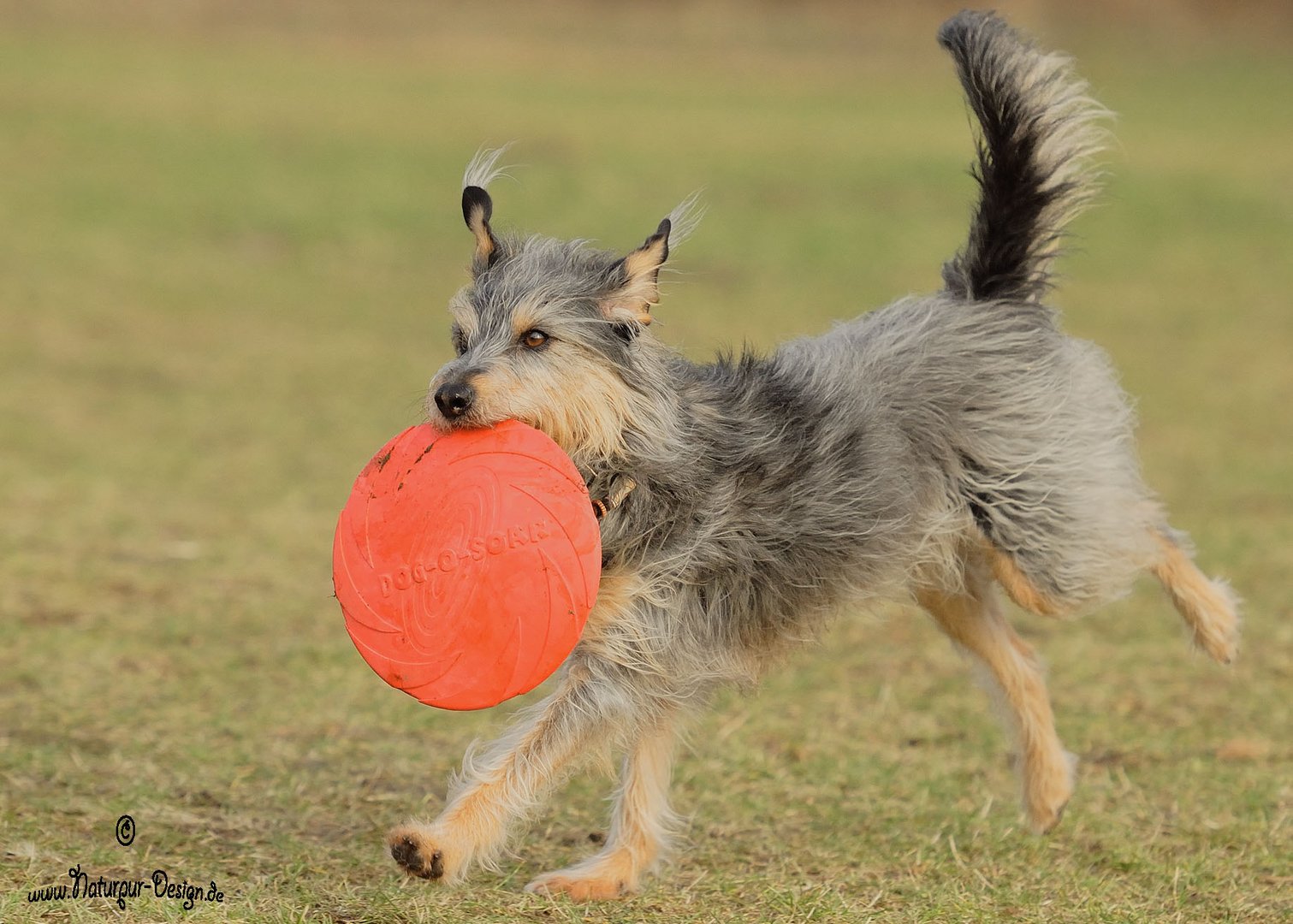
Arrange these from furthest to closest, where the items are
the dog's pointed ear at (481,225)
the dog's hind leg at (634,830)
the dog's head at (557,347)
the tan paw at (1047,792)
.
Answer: the tan paw at (1047,792) → the dog's pointed ear at (481,225) → the dog's hind leg at (634,830) → the dog's head at (557,347)

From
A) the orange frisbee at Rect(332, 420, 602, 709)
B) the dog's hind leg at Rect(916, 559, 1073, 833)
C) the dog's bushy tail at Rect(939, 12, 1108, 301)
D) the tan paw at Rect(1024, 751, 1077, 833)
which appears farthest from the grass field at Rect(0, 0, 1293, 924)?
the dog's bushy tail at Rect(939, 12, 1108, 301)

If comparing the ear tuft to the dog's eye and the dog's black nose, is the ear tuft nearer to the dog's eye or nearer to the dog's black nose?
the dog's eye

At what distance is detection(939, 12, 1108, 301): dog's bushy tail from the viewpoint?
5113mm

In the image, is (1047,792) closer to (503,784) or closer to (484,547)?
(503,784)

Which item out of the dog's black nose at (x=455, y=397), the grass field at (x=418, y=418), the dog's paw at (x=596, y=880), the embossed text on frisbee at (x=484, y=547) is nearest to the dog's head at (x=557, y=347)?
the dog's black nose at (x=455, y=397)

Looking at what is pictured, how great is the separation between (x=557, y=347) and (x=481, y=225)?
523mm

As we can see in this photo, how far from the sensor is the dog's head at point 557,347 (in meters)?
4.08

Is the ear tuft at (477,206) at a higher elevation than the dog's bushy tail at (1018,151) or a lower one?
lower

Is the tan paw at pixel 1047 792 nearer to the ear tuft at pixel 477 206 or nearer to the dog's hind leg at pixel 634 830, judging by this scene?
the dog's hind leg at pixel 634 830

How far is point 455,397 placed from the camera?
4.01 meters

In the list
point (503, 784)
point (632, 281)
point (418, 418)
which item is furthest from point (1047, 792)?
point (418, 418)

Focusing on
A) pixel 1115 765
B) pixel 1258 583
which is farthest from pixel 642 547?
pixel 1258 583

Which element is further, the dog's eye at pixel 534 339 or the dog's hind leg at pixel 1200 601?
the dog's hind leg at pixel 1200 601

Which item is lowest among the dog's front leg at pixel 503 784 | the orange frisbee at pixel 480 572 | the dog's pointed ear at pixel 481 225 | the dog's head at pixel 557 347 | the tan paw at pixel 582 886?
the tan paw at pixel 582 886
